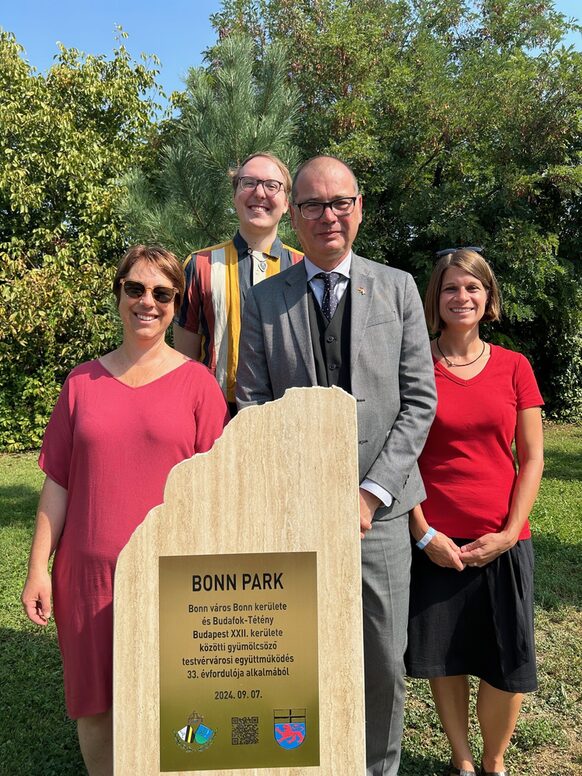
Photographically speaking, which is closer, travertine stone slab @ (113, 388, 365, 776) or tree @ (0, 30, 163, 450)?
travertine stone slab @ (113, 388, 365, 776)

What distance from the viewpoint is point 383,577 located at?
2.44 m

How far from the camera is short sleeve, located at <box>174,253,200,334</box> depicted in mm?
2984

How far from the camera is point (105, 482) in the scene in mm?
2191

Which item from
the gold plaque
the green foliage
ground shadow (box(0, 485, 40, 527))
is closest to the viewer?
the gold plaque

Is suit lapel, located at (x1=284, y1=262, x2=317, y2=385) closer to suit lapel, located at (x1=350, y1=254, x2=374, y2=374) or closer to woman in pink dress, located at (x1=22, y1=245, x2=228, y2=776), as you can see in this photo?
suit lapel, located at (x1=350, y1=254, x2=374, y2=374)

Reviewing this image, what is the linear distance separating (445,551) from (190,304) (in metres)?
1.40

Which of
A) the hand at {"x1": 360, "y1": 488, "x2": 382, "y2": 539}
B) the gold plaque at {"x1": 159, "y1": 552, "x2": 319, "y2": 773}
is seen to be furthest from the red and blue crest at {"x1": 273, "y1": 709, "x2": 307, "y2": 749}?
the hand at {"x1": 360, "y1": 488, "x2": 382, "y2": 539}

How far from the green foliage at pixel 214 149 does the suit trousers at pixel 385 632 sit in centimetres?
743

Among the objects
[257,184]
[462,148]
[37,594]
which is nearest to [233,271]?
[257,184]

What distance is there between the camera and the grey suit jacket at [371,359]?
7.54ft

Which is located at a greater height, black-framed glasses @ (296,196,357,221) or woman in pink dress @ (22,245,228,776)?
black-framed glasses @ (296,196,357,221)

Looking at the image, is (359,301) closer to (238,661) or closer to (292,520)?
(292,520)

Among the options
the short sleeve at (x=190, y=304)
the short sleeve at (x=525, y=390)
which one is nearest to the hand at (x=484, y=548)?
the short sleeve at (x=525, y=390)

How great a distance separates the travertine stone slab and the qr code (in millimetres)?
73
